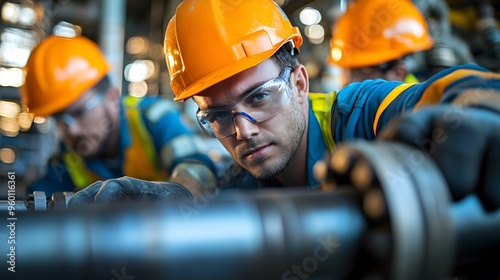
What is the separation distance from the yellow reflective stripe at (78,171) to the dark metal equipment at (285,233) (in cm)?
297

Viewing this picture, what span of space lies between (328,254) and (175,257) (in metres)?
0.18

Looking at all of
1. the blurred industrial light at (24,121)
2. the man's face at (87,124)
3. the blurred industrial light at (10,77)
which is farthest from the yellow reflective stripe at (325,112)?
the blurred industrial light at (24,121)

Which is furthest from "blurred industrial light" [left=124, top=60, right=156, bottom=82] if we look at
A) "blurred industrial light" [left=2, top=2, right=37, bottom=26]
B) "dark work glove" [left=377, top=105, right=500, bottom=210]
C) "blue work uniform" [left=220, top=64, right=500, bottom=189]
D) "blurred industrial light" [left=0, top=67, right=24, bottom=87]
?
"dark work glove" [left=377, top=105, right=500, bottom=210]

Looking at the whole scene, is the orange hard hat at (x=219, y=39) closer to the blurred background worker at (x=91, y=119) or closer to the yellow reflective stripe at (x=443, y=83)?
the yellow reflective stripe at (x=443, y=83)

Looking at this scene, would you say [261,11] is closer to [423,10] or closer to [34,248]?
[34,248]

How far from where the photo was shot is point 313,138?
1.99 metres

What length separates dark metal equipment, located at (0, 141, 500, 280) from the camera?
0.48 metres

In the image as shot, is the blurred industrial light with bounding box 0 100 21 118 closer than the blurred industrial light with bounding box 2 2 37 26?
No

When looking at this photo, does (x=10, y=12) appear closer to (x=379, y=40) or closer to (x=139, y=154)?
(x=139, y=154)

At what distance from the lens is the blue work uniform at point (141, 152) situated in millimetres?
2844

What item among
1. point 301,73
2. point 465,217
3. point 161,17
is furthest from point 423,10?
point 161,17

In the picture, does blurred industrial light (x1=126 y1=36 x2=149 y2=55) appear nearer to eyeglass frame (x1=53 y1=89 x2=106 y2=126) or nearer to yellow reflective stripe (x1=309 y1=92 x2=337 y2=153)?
eyeglass frame (x1=53 y1=89 x2=106 y2=126)

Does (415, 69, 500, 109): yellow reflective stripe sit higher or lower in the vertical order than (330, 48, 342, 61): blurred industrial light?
higher

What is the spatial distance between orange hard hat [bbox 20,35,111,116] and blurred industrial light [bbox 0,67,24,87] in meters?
4.73
